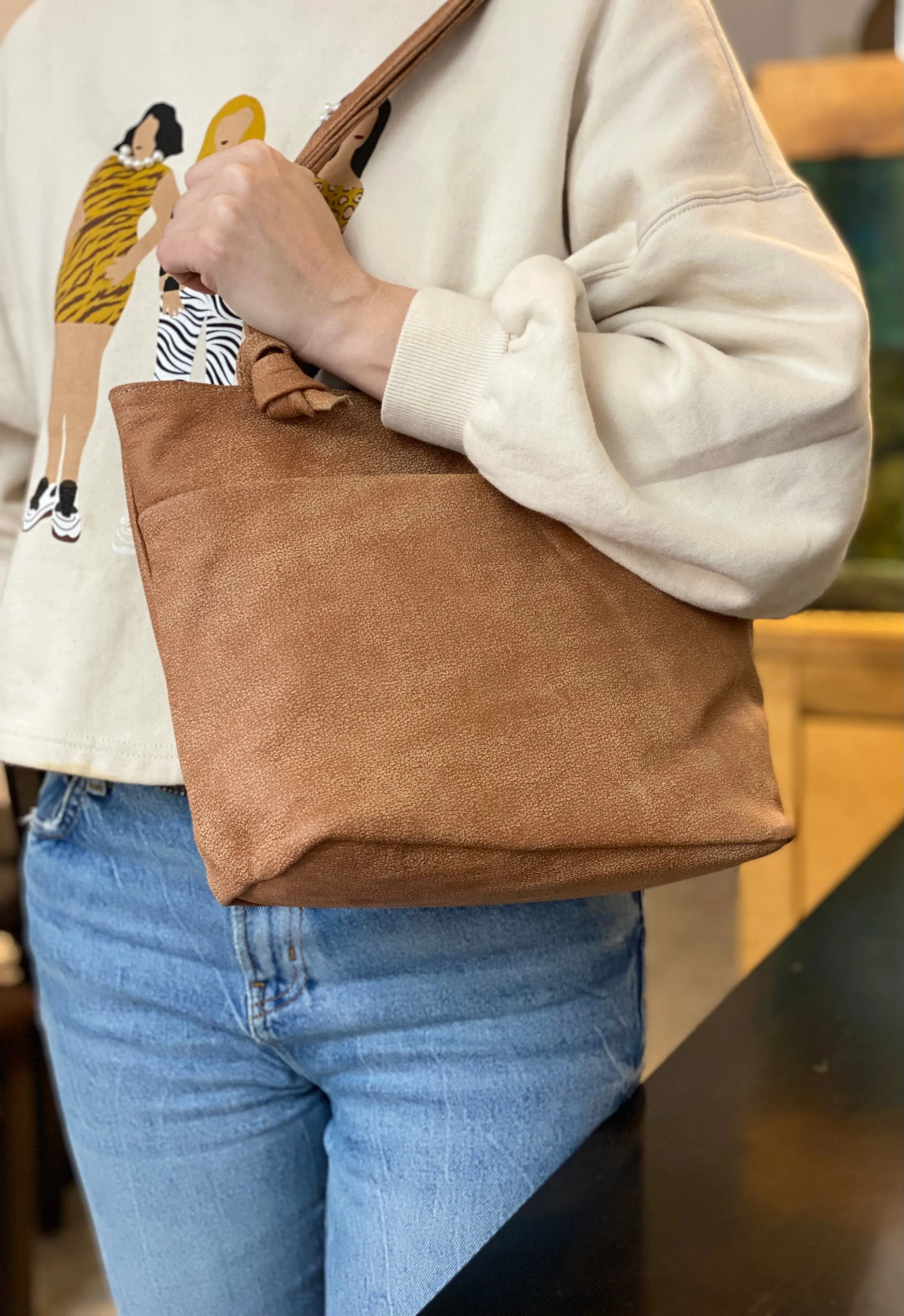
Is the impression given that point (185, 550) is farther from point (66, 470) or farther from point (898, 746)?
point (898, 746)

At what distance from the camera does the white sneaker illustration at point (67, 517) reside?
63 centimetres

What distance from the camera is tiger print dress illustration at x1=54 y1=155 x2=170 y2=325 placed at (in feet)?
2.04

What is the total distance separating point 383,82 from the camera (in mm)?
542

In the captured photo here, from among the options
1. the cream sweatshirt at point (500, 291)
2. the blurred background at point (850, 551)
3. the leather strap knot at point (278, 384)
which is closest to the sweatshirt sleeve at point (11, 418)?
the cream sweatshirt at point (500, 291)

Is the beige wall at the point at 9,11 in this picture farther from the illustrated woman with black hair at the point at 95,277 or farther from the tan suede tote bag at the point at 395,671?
the tan suede tote bag at the point at 395,671

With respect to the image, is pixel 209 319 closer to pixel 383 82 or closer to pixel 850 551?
pixel 383 82

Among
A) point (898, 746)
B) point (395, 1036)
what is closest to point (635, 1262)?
point (395, 1036)

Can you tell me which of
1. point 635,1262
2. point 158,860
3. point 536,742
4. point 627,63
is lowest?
point 635,1262

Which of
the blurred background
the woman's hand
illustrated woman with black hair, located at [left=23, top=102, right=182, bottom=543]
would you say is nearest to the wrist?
the woman's hand

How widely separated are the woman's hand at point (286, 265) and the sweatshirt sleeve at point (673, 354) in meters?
0.02

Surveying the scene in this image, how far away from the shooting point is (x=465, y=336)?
1.72 feet

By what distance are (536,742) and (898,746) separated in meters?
1.99

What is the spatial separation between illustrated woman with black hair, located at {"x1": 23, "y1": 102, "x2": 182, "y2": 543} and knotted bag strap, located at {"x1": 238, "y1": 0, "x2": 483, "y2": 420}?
105 mm

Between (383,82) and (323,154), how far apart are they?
0.13 feet
